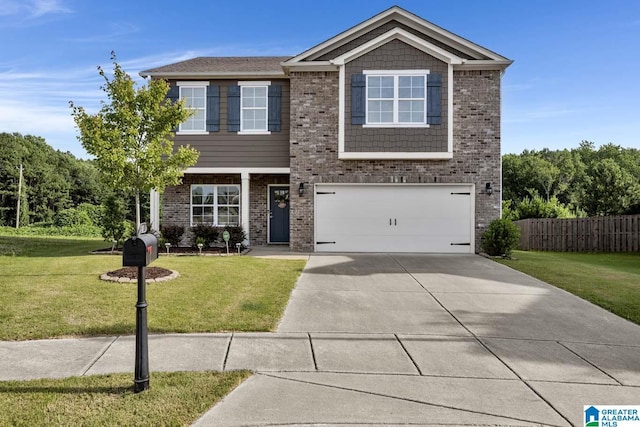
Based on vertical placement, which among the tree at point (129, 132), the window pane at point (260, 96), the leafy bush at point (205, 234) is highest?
the window pane at point (260, 96)

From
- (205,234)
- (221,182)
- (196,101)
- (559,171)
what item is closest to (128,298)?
(205,234)

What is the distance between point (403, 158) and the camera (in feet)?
47.0

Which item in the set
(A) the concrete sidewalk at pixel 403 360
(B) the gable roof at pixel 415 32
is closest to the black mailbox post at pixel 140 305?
(A) the concrete sidewalk at pixel 403 360

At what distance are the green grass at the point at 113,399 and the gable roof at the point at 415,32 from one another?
12.0m

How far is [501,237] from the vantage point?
1360 cm

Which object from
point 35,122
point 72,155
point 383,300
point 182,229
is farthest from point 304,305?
point 72,155

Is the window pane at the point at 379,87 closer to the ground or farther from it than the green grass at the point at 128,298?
farther from it

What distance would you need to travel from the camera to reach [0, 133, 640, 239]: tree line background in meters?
24.6

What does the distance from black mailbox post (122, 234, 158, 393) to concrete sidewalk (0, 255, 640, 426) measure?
22.6 inches

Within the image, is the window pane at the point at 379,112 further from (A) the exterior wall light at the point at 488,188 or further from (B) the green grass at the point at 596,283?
(B) the green grass at the point at 596,283

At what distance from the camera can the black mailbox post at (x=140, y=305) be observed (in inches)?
152

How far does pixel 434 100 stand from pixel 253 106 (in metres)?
6.01

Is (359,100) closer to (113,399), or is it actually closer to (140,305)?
(140,305)

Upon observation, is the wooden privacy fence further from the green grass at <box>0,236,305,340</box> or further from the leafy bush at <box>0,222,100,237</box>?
the leafy bush at <box>0,222,100,237</box>
